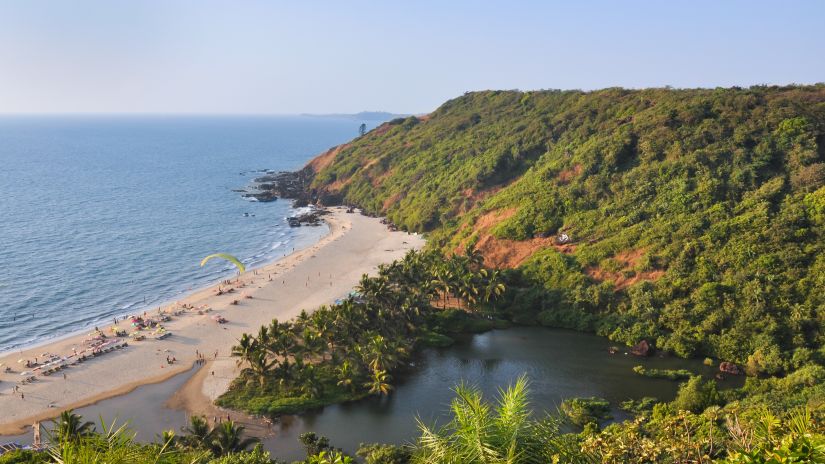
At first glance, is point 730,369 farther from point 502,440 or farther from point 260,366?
point 502,440

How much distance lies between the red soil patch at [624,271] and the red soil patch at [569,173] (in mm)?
21532

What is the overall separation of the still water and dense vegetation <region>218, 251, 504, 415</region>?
1856mm

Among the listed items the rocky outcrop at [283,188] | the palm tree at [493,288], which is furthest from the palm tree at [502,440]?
the rocky outcrop at [283,188]

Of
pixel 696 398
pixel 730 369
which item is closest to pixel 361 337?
pixel 696 398

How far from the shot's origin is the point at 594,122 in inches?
3974

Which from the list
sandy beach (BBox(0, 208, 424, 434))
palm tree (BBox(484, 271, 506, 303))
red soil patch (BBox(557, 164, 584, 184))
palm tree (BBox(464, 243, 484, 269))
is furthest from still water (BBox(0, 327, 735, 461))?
red soil patch (BBox(557, 164, 584, 184))

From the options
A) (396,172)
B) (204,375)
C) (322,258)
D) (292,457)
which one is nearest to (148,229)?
(322,258)

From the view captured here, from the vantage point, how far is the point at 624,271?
65.9m

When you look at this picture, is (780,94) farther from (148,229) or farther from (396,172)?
(148,229)

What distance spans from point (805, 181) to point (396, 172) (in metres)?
83.1

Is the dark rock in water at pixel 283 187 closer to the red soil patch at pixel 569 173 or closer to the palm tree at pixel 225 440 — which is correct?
the red soil patch at pixel 569 173

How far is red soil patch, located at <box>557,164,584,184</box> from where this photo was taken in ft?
286

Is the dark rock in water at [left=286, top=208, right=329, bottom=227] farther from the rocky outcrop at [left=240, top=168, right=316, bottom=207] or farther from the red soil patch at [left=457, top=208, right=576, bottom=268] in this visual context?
the red soil patch at [left=457, top=208, right=576, bottom=268]

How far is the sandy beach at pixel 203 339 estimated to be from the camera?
48.1 metres
